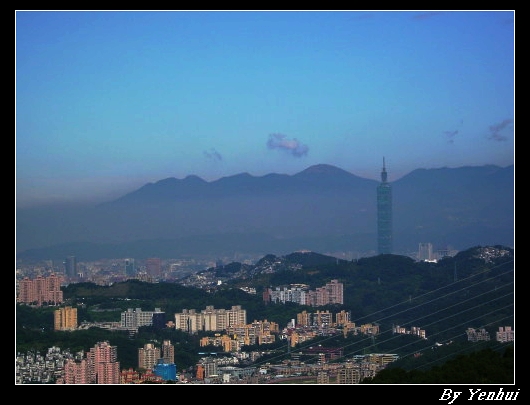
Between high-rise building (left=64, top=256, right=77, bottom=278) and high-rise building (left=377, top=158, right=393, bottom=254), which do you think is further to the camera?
high-rise building (left=377, top=158, right=393, bottom=254)

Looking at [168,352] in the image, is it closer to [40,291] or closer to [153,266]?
[40,291]

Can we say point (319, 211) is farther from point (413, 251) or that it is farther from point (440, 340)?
point (440, 340)

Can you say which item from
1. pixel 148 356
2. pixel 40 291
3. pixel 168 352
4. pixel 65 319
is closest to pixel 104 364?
pixel 148 356

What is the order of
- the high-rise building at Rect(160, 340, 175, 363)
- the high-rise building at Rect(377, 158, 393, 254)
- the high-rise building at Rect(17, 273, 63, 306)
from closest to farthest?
the high-rise building at Rect(160, 340, 175, 363)
the high-rise building at Rect(17, 273, 63, 306)
the high-rise building at Rect(377, 158, 393, 254)

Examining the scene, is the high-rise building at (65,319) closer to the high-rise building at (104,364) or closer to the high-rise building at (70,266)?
the high-rise building at (104,364)

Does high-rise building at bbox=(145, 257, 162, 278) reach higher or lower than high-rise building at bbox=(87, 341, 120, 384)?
higher

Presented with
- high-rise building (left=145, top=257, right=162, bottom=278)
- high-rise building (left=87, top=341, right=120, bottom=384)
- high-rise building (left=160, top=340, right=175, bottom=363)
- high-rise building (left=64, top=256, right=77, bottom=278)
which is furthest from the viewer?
high-rise building (left=145, top=257, right=162, bottom=278)

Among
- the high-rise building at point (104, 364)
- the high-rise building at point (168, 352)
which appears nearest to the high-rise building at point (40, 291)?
the high-rise building at point (168, 352)

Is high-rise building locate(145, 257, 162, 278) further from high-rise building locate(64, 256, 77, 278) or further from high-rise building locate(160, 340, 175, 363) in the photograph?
high-rise building locate(160, 340, 175, 363)

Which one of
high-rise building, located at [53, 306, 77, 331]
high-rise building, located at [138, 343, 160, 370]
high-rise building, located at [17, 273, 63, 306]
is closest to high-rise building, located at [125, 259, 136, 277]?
high-rise building, located at [17, 273, 63, 306]

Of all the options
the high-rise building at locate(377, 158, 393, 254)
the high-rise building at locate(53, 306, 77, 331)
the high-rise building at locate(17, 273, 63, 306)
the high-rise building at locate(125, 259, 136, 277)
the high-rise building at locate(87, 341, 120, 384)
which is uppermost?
the high-rise building at locate(377, 158, 393, 254)
